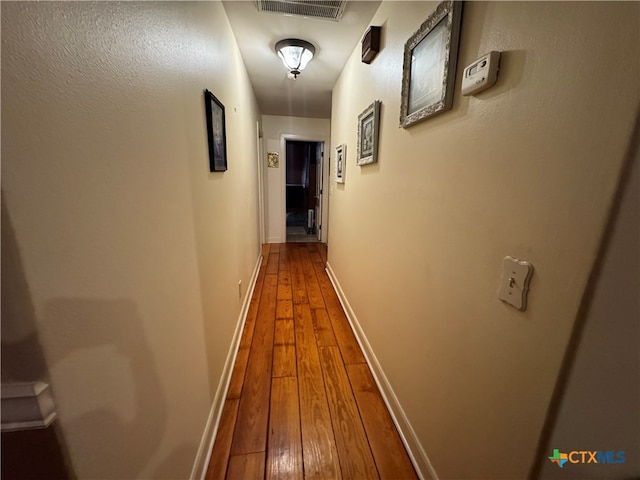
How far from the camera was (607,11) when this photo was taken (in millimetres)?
459

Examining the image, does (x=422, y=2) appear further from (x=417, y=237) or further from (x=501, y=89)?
(x=417, y=237)

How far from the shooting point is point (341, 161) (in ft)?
8.59

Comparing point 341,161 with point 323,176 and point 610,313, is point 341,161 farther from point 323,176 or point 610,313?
point 610,313

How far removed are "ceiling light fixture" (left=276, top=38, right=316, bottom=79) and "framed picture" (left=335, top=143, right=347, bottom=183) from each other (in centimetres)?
78

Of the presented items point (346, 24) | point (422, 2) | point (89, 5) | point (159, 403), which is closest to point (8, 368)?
point (159, 403)

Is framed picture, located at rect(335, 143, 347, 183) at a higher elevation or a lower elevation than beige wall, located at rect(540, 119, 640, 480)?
higher

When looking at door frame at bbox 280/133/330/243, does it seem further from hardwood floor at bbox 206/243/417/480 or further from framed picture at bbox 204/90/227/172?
framed picture at bbox 204/90/227/172

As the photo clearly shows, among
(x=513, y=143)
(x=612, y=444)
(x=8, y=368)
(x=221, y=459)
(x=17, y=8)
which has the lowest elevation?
(x=221, y=459)

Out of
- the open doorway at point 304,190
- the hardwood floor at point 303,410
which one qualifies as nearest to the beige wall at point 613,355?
the hardwood floor at point 303,410

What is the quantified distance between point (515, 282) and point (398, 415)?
1.07 meters

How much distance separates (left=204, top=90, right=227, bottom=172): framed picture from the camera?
3.96 feet

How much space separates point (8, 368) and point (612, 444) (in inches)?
Answer: 40.6

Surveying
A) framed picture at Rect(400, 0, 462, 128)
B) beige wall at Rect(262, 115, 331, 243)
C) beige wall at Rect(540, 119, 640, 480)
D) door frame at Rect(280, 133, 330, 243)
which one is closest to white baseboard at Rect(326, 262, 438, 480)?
beige wall at Rect(540, 119, 640, 480)

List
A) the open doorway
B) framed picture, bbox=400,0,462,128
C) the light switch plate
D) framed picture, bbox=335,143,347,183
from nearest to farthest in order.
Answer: the light switch plate → framed picture, bbox=400,0,462,128 → framed picture, bbox=335,143,347,183 → the open doorway
